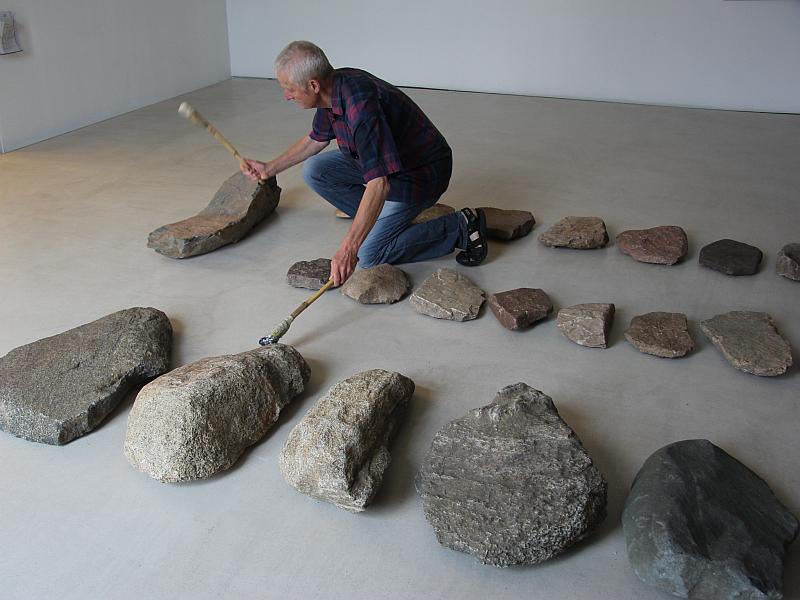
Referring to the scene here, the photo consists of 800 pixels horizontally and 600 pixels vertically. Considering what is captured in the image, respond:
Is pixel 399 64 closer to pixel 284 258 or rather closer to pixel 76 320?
pixel 284 258

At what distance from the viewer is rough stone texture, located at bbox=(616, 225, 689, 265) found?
11.5 feet

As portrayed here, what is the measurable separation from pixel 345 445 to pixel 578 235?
6.58ft

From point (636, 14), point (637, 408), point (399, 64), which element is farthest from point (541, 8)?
point (637, 408)

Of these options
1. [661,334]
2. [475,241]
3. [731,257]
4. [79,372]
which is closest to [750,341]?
[661,334]

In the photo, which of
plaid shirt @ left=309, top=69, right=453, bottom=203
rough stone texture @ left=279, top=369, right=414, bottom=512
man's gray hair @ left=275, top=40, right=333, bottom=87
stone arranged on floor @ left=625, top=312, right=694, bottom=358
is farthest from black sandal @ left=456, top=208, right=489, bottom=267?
rough stone texture @ left=279, top=369, right=414, bottom=512

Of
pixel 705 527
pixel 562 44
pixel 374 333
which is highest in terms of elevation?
pixel 562 44

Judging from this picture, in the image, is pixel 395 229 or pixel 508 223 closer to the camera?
pixel 395 229

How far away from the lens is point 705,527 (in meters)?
1.86

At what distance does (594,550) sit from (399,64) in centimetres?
580

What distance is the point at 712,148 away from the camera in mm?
5168

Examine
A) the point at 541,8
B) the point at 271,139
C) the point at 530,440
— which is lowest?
the point at 271,139

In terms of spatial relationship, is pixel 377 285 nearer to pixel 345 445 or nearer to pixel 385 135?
pixel 385 135

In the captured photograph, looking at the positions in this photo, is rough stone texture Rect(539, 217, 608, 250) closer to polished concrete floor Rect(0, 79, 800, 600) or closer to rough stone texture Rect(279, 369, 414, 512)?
polished concrete floor Rect(0, 79, 800, 600)

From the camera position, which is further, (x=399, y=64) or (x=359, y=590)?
(x=399, y=64)
